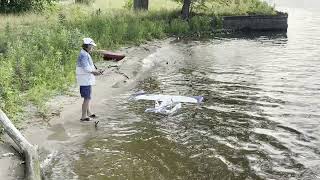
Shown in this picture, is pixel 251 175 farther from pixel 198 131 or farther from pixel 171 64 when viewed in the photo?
pixel 171 64

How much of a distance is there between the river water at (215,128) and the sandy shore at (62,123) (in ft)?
1.35

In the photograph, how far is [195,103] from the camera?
49.3 ft

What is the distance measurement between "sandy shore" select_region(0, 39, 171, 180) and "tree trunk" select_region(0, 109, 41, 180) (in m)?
0.19

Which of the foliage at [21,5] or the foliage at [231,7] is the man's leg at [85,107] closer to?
the foliage at [21,5]

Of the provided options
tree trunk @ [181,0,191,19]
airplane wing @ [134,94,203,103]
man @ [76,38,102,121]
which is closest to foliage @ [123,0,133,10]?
tree trunk @ [181,0,191,19]

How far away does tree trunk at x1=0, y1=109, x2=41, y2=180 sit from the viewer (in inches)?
342

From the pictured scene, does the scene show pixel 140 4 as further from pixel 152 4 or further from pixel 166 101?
pixel 166 101

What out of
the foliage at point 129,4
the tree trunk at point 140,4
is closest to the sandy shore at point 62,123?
the tree trunk at point 140,4

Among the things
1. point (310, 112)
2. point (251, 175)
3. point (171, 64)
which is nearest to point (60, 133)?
point (251, 175)

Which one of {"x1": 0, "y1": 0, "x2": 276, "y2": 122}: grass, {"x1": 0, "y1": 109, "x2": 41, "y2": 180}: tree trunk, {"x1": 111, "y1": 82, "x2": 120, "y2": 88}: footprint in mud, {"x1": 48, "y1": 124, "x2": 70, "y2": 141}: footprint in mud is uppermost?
{"x1": 0, "y1": 0, "x2": 276, "y2": 122}: grass

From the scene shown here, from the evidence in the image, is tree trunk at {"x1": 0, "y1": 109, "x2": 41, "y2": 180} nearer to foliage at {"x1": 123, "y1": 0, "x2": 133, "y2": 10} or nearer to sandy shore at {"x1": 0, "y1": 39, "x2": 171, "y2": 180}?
sandy shore at {"x1": 0, "y1": 39, "x2": 171, "y2": 180}

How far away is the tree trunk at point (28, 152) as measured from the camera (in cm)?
870

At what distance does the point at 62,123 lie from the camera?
12.5 metres

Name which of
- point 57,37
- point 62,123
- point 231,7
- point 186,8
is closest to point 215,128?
point 62,123
